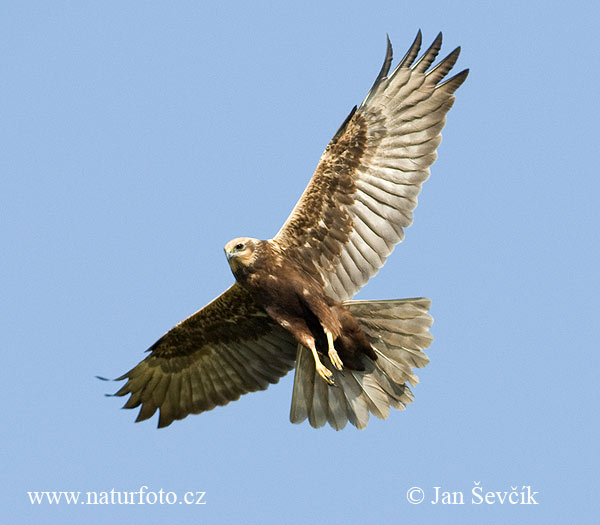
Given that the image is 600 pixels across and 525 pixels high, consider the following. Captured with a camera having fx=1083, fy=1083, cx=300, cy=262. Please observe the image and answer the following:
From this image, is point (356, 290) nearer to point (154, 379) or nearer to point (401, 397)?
point (401, 397)

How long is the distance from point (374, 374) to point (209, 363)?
1.91 metres

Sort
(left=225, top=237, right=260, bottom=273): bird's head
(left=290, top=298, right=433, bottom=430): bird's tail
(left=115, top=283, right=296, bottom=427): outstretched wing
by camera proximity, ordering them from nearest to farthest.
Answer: (left=225, top=237, right=260, bottom=273): bird's head < (left=290, top=298, right=433, bottom=430): bird's tail < (left=115, top=283, right=296, bottom=427): outstretched wing

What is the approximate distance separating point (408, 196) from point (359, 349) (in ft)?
5.18

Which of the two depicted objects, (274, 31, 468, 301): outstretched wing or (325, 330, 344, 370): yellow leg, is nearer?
(325, 330, 344, 370): yellow leg

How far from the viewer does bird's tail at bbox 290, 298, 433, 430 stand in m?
10.5

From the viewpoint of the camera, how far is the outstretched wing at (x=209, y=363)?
37.4ft

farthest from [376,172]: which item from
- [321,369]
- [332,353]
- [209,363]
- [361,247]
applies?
[209,363]

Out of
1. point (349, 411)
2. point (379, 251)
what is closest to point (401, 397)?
point (349, 411)

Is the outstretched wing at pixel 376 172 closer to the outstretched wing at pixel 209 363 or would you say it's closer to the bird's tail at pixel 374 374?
the bird's tail at pixel 374 374

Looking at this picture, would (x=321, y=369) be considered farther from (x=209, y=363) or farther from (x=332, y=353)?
(x=209, y=363)

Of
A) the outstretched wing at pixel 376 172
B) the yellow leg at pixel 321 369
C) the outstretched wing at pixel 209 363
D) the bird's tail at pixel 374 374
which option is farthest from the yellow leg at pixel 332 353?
the outstretched wing at pixel 209 363

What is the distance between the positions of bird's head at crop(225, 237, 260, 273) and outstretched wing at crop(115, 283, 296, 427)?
102 cm

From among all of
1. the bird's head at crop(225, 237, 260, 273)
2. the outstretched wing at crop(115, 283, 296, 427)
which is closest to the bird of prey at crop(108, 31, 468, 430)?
the bird's head at crop(225, 237, 260, 273)

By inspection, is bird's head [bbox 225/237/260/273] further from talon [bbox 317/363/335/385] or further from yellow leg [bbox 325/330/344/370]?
talon [bbox 317/363/335/385]
